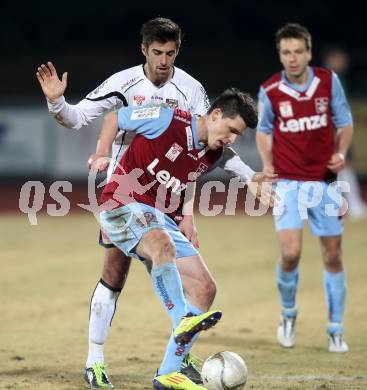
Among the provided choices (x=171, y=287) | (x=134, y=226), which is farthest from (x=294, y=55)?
(x=171, y=287)

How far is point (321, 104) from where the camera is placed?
25.1 ft

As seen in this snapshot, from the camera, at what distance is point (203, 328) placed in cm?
522

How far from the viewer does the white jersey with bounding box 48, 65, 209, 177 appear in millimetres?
6297

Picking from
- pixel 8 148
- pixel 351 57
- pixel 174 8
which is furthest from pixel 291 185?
pixel 174 8

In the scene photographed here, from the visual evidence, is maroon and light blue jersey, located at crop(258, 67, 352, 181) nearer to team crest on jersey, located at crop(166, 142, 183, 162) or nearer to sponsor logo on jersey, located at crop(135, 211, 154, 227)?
team crest on jersey, located at crop(166, 142, 183, 162)

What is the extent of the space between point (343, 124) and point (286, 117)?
0.46m

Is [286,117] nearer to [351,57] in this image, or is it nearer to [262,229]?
[262,229]

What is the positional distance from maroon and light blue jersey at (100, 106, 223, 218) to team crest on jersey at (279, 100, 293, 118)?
1.88 m

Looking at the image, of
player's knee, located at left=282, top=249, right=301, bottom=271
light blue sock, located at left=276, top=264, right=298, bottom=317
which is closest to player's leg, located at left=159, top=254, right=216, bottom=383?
player's knee, located at left=282, top=249, right=301, bottom=271

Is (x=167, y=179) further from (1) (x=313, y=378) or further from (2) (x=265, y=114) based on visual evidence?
(2) (x=265, y=114)

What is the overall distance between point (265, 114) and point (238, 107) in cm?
203

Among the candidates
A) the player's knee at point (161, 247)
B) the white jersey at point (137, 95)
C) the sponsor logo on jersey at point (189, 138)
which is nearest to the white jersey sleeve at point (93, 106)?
the white jersey at point (137, 95)

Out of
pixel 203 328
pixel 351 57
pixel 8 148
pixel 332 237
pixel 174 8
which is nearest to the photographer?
pixel 203 328

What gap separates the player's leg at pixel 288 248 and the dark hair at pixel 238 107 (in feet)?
6.40
